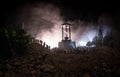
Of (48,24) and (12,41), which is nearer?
(12,41)

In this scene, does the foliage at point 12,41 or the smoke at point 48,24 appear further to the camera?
the smoke at point 48,24

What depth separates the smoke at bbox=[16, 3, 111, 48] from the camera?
48000 millimetres

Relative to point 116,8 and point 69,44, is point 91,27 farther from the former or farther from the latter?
point 69,44

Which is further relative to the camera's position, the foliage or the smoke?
the smoke

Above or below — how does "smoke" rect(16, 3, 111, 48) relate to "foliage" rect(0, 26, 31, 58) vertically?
above

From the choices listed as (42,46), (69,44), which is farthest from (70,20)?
(42,46)

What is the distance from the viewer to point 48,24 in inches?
1966

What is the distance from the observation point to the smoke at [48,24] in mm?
48000

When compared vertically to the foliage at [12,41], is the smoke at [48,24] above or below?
above

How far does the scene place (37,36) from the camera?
152 feet

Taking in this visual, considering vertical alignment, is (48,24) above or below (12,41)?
above

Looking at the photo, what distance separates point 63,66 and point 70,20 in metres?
24.4

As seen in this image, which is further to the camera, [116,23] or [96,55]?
[116,23]

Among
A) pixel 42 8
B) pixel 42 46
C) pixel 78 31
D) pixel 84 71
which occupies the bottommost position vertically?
pixel 84 71
